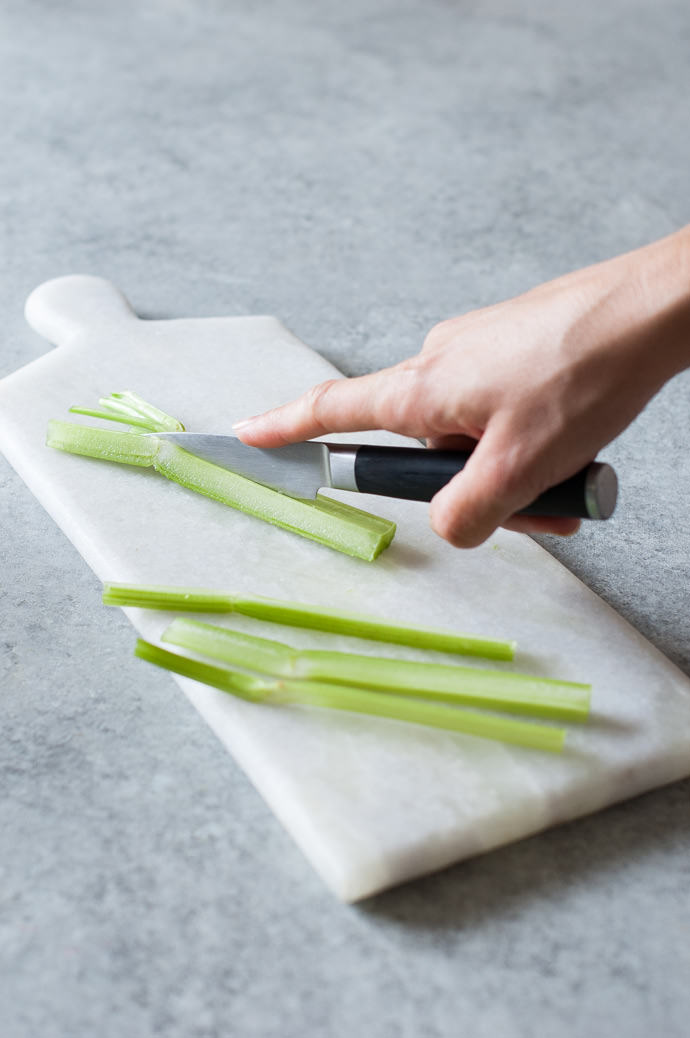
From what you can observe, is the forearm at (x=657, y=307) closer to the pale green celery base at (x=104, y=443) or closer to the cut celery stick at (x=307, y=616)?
the cut celery stick at (x=307, y=616)

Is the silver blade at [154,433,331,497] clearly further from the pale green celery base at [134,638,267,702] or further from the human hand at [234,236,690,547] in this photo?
the pale green celery base at [134,638,267,702]

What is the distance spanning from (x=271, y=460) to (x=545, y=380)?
0.59 metres

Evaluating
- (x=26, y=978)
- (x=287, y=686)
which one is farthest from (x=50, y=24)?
(x=26, y=978)

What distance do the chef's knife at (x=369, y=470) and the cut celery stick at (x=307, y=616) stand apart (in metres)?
0.23

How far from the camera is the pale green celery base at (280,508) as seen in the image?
1.94 m

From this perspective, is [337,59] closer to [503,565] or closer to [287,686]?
[503,565]

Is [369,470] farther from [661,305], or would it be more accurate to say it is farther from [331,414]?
[661,305]

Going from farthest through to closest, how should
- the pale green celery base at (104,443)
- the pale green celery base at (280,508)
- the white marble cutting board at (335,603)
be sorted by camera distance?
the pale green celery base at (104,443), the pale green celery base at (280,508), the white marble cutting board at (335,603)

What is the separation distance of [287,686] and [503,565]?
0.52 meters

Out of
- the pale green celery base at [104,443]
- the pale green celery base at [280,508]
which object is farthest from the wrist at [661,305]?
the pale green celery base at [104,443]

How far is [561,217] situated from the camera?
3.28 meters

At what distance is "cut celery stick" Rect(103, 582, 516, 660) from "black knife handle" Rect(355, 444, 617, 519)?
230 millimetres

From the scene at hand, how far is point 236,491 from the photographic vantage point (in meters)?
2.03

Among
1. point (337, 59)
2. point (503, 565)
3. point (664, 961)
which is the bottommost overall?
point (664, 961)
